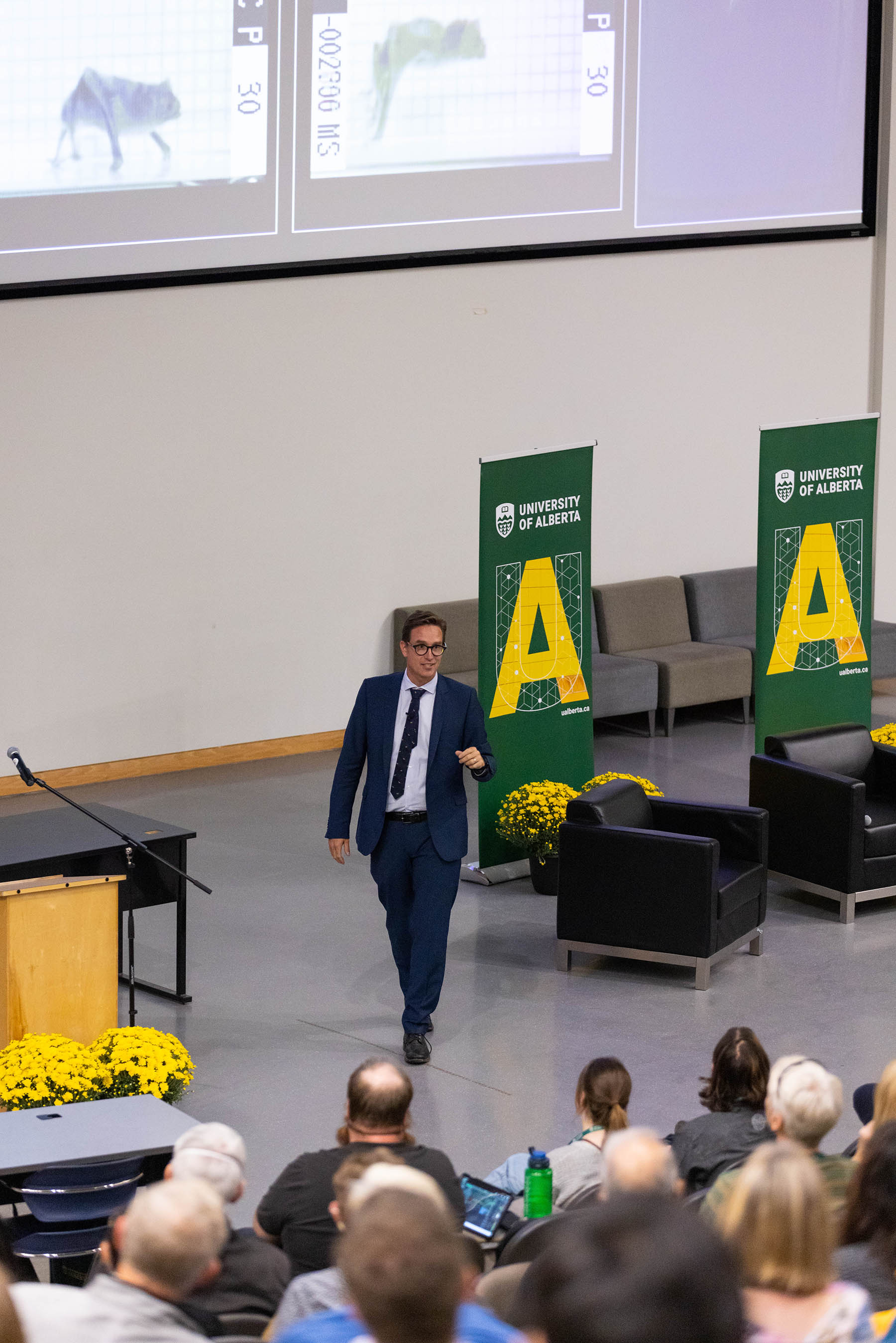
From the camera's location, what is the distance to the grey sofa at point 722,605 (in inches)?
510

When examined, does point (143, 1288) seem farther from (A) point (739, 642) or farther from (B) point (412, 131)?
(A) point (739, 642)

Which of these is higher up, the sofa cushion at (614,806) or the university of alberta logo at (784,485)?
the university of alberta logo at (784,485)

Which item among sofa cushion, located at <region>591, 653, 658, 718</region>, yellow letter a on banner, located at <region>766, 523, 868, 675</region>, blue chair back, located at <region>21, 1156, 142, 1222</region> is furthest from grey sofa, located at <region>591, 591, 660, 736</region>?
blue chair back, located at <region>21, 1156, 142, 1222</region>

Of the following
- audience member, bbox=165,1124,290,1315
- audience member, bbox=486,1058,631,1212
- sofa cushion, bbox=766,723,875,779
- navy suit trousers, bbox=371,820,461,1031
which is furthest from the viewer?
sofa cushion, bbox=766,723,875,779

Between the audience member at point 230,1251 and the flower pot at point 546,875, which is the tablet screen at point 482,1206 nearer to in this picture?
the audience member at point 230,1251

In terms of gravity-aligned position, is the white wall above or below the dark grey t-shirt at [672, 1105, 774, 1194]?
above

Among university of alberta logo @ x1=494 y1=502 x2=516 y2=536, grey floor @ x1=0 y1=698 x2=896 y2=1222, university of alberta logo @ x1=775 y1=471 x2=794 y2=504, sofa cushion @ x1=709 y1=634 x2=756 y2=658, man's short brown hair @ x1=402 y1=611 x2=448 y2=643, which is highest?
university of alberta logo @ x1=775 y1=471 x2=794 y2=504

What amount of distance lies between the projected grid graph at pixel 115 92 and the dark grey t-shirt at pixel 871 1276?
331 inches

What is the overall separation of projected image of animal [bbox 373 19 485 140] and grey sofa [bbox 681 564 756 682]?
396 cm

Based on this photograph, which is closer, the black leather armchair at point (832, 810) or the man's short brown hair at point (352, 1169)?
the man's short brown hair at point (352, 1169)

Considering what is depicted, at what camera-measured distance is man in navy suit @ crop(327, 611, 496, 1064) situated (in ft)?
22.2

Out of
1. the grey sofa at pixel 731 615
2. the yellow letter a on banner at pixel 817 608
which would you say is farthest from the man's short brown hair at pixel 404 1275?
the grey sofa at pixel 731 615

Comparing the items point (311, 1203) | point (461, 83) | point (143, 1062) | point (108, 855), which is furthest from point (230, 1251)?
point (461, 83)

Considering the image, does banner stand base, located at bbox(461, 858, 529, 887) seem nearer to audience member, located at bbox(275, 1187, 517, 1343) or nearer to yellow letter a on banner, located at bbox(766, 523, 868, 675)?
yellow letter a on banner, located at bbox(766, 523, 868, 675)
